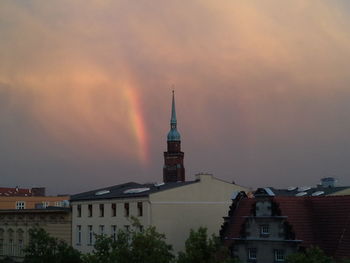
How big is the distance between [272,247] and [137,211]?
18.9 meters

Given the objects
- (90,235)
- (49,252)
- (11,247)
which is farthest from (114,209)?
(11,247)

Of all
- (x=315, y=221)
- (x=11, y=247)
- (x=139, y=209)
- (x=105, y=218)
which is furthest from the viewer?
(x=11, y=247)

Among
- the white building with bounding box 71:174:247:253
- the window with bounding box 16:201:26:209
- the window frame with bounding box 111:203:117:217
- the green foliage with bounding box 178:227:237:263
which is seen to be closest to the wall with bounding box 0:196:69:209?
the window with bounding box 16:201:26:209

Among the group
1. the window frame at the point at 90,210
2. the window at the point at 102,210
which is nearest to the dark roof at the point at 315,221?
the window at the point at 102,210

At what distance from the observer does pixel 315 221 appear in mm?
54188

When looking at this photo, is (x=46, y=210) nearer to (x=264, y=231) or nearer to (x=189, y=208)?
(x=189, y=208)

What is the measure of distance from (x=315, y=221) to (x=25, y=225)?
4906cm

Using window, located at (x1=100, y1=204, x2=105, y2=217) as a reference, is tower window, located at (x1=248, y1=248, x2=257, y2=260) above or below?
below

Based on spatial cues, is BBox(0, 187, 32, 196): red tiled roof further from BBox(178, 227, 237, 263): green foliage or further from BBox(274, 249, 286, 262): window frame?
BBox(274, 249, 286, 262): window frame

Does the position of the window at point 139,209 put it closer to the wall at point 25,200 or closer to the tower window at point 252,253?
the tower window at point 252,253

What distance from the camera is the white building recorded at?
→ 65.8 metres

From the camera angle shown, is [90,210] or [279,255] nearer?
[279,255]

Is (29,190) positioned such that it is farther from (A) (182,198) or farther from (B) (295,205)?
(B) (295,205)

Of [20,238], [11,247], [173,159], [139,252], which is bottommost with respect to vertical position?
[11,247]
